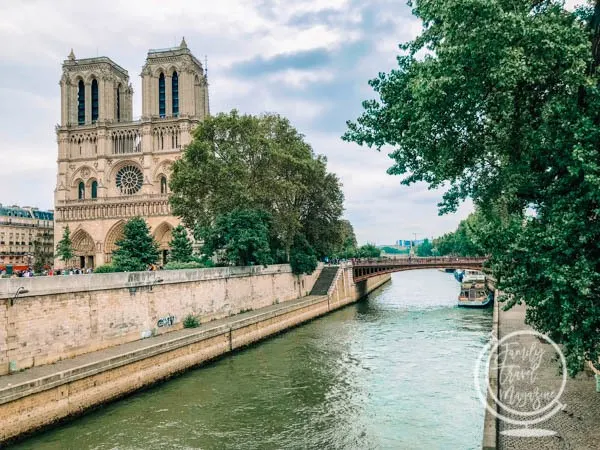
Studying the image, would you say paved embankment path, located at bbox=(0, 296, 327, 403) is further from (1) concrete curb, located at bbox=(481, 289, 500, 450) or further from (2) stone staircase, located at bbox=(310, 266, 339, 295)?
(2) stone staircase, located at bbox=(310, 266, 339, 295)

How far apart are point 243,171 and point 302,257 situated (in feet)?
36.9

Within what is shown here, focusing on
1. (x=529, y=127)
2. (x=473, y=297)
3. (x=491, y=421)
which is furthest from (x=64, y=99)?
(x=491, y=421)

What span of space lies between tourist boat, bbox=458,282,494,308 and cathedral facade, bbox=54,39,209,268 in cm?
3222

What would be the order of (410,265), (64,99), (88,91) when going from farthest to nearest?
(88,91) < (64,99) < (410,265)

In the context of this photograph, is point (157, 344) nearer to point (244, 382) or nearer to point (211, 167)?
point (244, 382)

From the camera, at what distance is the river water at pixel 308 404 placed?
13898 mm

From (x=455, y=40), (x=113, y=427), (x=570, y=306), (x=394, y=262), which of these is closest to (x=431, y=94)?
(x=455, y=40)

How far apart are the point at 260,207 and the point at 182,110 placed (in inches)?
1211

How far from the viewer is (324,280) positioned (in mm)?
47312

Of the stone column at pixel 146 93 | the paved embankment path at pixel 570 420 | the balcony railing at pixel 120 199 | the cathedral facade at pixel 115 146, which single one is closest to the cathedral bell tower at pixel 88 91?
the cathedral facade at pixel 115 146

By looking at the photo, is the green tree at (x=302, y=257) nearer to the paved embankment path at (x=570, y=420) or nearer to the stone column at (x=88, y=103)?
the paved embankment path at (x=570, y=420)

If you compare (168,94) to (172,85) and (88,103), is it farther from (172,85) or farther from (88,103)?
(88,103)

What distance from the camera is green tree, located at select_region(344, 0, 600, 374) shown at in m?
10.0

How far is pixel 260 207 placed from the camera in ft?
122
